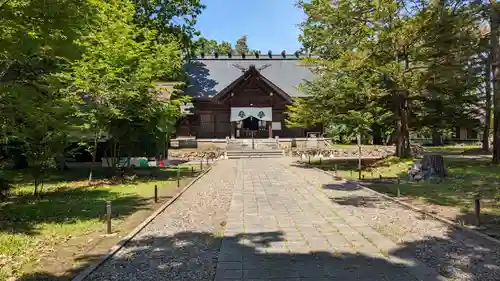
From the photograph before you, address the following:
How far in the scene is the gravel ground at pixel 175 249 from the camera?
4.90 metres

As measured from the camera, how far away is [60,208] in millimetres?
9539

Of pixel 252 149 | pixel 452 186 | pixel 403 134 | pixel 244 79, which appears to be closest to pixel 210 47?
pixel 244 79

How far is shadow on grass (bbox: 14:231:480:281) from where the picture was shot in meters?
4.77

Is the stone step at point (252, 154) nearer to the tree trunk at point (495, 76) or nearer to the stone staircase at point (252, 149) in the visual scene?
the stone staircase at point (252, 149)

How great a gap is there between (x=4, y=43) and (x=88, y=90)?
25.0 ft

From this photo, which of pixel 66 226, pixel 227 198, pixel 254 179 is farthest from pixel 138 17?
pixel 66 226

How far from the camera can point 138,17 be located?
28.5 metres

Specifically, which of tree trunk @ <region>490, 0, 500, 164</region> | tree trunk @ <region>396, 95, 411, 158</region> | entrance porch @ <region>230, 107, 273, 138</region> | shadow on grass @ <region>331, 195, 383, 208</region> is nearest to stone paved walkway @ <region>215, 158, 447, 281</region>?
shadow on grass @ <region>331, 195, 383, 208</region>

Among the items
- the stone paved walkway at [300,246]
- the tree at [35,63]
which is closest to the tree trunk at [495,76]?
the stone paved walkway at [300,246]

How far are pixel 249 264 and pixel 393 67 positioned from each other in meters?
14.4

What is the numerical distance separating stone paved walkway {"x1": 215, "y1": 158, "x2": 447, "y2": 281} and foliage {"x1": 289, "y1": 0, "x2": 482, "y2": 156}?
943 cm

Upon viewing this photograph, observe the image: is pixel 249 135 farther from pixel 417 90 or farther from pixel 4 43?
pixel 4 43

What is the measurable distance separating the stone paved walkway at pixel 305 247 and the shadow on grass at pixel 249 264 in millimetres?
13

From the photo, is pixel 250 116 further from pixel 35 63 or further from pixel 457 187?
pixel 35 63
